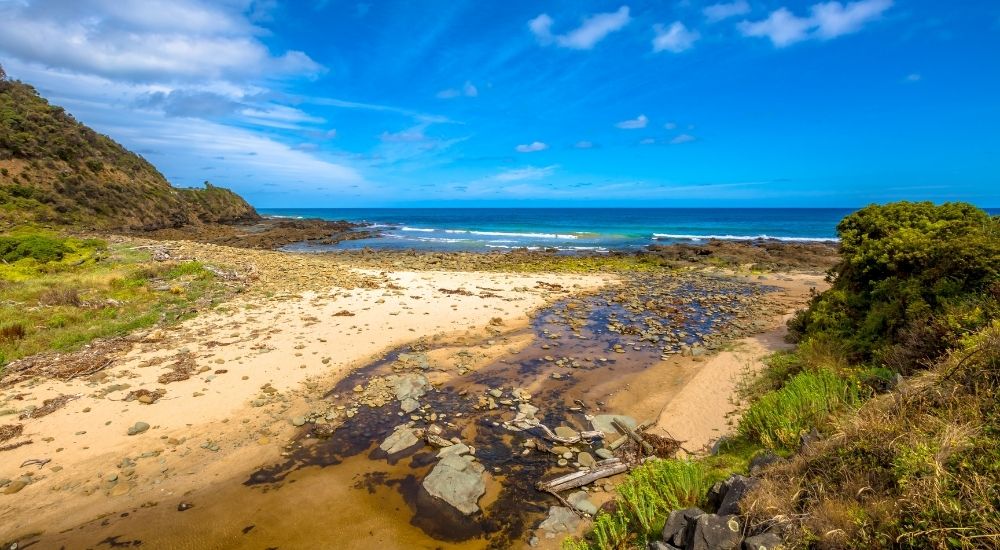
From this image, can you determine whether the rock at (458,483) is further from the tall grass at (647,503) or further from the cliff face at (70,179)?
the cliff face at (70,179)

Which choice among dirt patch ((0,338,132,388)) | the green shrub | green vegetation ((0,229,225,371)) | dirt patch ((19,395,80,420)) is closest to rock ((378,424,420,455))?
dirt patch ((19,395,80,420))

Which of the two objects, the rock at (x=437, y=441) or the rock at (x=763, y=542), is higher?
the rock at (x=763, y=542)

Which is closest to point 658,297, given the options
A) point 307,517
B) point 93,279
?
point 307,517

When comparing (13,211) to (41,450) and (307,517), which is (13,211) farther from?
(307,517)

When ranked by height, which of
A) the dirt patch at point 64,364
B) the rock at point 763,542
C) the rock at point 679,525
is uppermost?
the rock at point 763,542

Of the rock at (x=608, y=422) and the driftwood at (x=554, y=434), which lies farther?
the rock at (x=608, y=422)

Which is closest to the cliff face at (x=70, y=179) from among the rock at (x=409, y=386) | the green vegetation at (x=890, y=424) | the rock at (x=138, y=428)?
the rock at (x=138, y=428)

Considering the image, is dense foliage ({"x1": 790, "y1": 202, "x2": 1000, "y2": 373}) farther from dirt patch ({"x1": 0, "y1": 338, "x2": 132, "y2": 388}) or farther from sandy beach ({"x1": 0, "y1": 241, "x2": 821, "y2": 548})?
dirt patch ({"x1": 0, "y1": 338, "x2": 132, "y2": 388})

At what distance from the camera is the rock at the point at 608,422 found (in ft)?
27.1

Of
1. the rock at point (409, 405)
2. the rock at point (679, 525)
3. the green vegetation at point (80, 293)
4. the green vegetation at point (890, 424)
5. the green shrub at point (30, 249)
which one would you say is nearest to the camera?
the green vegetation at point (890, 424)

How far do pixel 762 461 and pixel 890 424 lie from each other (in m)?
1.43

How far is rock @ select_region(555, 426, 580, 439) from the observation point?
8008 millimetres

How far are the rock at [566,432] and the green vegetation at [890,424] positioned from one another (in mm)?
2041

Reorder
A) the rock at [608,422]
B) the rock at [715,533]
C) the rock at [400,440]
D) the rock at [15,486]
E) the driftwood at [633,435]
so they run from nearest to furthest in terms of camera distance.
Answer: the rock at [715,533], the rock at [15,486], the driftwood at [633,435], the rock at [400,440], the rock at [608,422]
